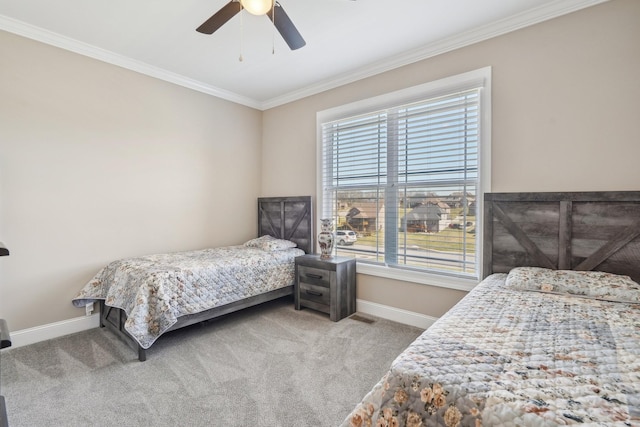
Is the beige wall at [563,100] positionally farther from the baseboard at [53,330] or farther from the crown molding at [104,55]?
the baseboard at [53,330]

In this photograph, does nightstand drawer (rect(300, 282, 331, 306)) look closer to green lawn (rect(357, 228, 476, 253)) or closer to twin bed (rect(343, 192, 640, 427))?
green lawn (rect(357, 228, 476, 253))

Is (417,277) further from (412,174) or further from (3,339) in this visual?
(3,339)

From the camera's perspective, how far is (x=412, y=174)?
3078mm

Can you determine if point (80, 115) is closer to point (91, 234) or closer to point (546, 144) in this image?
point (91, 234)

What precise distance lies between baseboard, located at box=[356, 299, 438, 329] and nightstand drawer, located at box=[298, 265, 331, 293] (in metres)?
0.51

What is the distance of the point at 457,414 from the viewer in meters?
0.88

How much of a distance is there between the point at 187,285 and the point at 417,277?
2130 millimetres

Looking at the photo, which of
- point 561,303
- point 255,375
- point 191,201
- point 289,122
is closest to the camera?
point 561,303

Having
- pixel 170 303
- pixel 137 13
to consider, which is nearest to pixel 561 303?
pixel 170 303

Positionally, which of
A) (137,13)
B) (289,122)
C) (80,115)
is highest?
(137,13)

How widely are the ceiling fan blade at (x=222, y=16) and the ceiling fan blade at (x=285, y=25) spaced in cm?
21

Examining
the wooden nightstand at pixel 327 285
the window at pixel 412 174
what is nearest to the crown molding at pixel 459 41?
the window at pixel 412 174

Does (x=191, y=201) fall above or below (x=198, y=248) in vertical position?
above

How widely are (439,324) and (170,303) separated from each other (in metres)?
2.07
